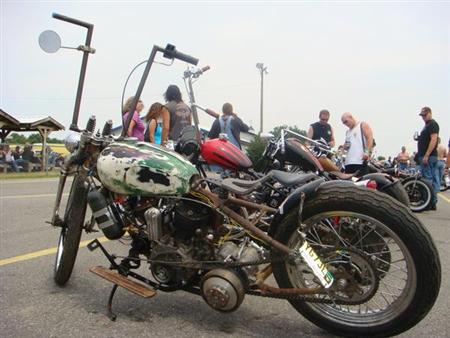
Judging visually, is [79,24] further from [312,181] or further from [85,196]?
[312,181]

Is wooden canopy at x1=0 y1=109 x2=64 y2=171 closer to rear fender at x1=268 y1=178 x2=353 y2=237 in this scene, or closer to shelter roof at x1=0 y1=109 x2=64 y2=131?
shelter roof at x1=0 y1=109 x2=64 y2=131

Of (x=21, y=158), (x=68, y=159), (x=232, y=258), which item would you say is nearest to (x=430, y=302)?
(x=232, y=258)

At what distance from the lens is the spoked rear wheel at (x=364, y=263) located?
7.32 feet

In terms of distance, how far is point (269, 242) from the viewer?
247 cm

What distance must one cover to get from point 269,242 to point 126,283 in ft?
3.07

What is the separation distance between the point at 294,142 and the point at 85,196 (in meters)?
2.36

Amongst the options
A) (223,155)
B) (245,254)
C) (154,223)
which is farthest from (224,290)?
(223,155)

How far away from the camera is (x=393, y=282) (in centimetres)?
245

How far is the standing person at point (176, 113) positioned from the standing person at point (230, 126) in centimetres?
91

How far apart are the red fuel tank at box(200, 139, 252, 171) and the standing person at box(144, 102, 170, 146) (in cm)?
276

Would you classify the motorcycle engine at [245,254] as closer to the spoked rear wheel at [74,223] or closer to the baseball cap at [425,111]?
the spoked rear wheel at [74,223]

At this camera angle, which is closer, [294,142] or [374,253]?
[374,253]

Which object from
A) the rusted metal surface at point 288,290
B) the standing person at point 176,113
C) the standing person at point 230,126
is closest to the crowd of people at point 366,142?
the standing person at point 230,126

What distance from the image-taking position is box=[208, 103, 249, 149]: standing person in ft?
23.7
